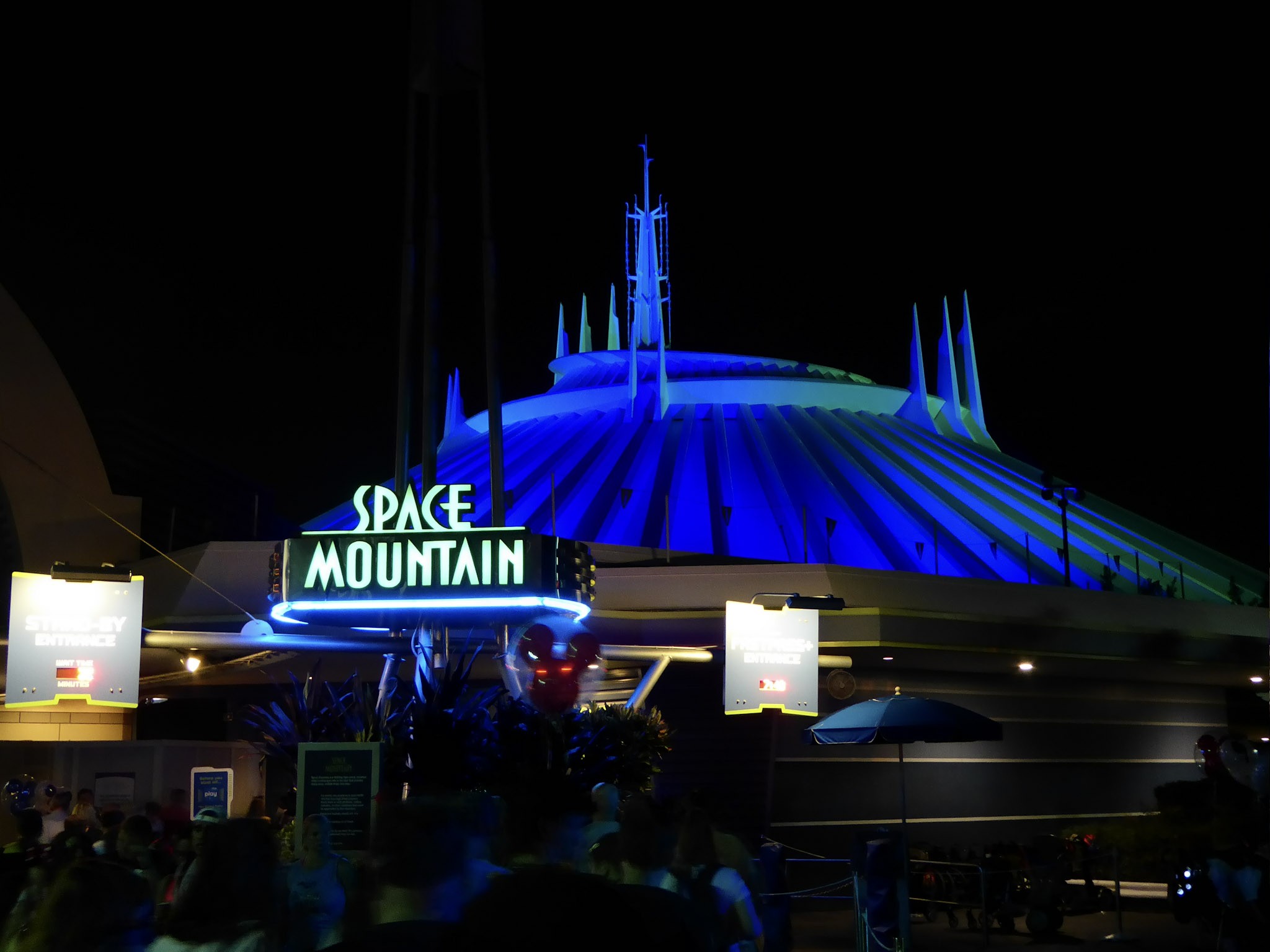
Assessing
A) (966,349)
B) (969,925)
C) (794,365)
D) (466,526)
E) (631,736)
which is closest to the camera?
(631,736)

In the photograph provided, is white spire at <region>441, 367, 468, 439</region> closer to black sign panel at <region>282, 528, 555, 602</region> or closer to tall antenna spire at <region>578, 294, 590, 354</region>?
tall antenna spire at <region>578, 294, 590, 354</region>

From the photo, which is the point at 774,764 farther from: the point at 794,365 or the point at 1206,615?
the point at 794,365

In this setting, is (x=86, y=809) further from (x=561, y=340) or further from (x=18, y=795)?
(x=561, y=340)

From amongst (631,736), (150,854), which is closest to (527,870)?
(150,854)

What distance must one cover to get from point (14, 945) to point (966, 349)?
33.1m

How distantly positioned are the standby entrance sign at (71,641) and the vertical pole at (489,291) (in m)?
4.06

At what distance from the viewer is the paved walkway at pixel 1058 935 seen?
1402cm

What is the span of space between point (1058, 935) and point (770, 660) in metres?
4.26

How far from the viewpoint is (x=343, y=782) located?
10.3 metres

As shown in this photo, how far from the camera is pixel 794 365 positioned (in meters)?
31.5

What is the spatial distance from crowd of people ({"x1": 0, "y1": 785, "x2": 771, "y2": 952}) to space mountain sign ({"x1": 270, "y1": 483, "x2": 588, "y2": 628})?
592 cm

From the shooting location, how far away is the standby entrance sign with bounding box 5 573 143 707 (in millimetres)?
13891

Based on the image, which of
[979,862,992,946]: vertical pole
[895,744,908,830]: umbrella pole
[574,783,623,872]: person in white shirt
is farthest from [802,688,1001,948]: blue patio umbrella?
[574,783,623,872]: person in white shirt

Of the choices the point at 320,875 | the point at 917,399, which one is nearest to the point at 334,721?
the point at 320,875
